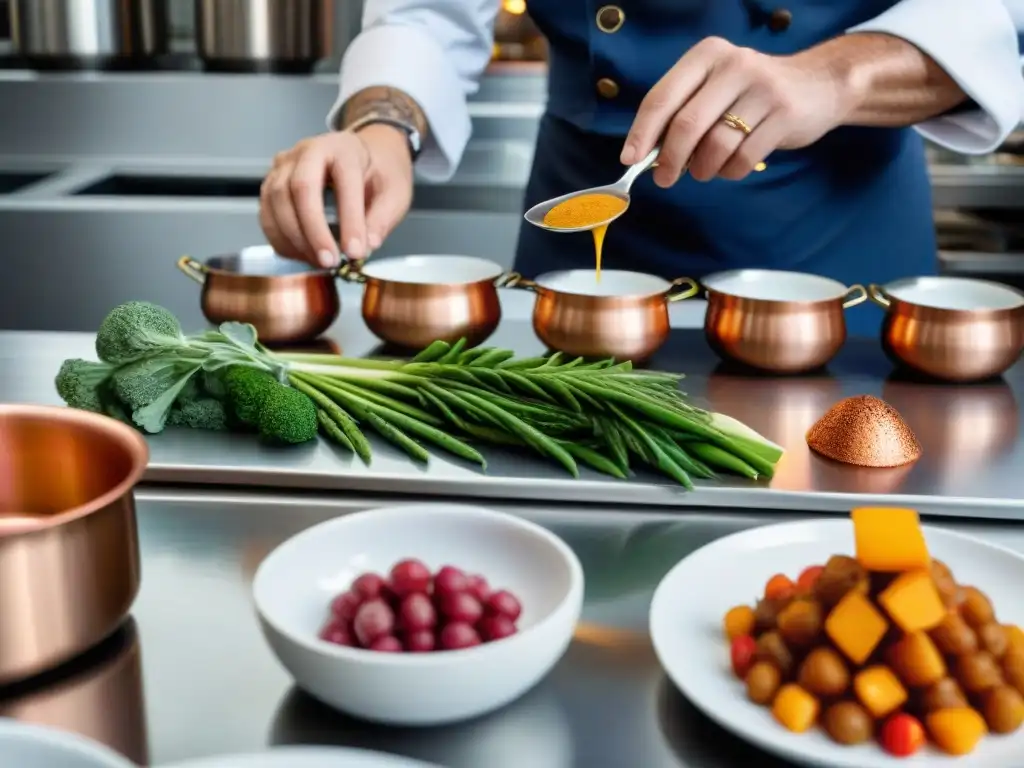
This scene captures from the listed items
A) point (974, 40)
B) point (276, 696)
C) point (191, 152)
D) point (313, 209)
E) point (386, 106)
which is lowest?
point (276, 696)

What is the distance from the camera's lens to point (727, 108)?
145 cm

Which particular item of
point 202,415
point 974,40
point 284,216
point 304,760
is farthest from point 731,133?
point 304,760

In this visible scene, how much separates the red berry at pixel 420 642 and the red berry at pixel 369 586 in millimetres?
46

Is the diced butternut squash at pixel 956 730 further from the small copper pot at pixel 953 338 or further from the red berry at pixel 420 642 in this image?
the small copper pot at pixel 953 338

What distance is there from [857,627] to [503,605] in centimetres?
23

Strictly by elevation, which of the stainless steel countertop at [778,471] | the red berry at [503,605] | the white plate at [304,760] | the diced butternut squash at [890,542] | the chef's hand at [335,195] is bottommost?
the stainless steel countertop at [778,471]

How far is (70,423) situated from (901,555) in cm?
66

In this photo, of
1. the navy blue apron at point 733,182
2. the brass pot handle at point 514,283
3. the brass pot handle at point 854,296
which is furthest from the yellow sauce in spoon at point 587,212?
the navy blue apron at point 733,182

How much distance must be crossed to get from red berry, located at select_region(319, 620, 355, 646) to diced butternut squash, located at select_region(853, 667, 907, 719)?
0.33m

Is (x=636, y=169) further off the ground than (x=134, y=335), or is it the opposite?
(x=636, y=169)

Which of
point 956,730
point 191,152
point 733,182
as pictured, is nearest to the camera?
point 956,730

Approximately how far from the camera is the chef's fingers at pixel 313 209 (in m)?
1.61

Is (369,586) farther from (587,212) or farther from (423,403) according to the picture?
(587,212)

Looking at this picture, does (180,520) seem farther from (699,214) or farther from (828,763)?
(699,214)
